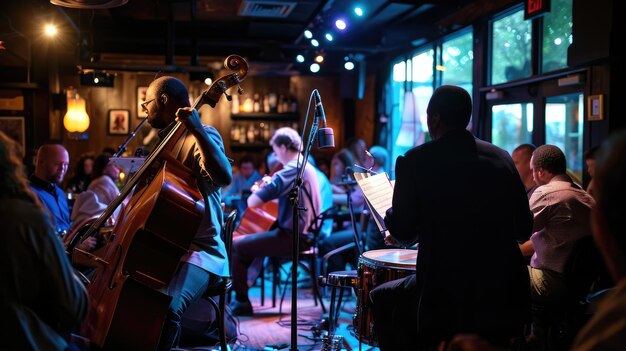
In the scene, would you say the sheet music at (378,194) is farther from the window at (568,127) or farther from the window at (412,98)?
the window at (412,98)

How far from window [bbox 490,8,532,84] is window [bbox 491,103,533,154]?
29 centimetres

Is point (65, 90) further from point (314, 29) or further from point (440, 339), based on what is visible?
point (440, 339)

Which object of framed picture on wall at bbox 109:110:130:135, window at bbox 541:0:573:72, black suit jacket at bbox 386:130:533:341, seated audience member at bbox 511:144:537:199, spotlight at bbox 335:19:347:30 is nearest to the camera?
black suit jacket at bbox 386:130:533:341

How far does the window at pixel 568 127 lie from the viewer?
17.6 ft

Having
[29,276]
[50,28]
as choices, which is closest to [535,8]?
[29,276]

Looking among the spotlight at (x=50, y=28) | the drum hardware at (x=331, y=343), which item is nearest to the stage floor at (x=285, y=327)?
the drum hardware at (x=331, y=343)

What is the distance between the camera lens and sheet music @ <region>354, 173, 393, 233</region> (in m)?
3.27

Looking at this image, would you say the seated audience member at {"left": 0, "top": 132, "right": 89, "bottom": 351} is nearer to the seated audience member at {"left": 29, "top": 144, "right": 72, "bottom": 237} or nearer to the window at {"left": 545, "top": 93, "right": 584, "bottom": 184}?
the seated audience member at {"left": 29, "top": 144, "right": 72, "bottom": 237}

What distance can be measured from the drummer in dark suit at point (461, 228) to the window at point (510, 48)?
12.6 feet

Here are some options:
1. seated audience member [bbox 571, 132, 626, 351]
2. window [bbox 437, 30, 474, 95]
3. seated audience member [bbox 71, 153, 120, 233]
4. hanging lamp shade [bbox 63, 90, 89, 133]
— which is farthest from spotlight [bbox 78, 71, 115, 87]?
seated audience member [bbox 571, 132, 626, 351]

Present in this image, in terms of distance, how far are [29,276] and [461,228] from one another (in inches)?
60.1

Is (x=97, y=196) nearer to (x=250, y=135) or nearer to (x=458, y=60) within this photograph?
(x=458, y=60)

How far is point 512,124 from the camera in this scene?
6.47 meters

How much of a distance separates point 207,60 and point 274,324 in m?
6.15
